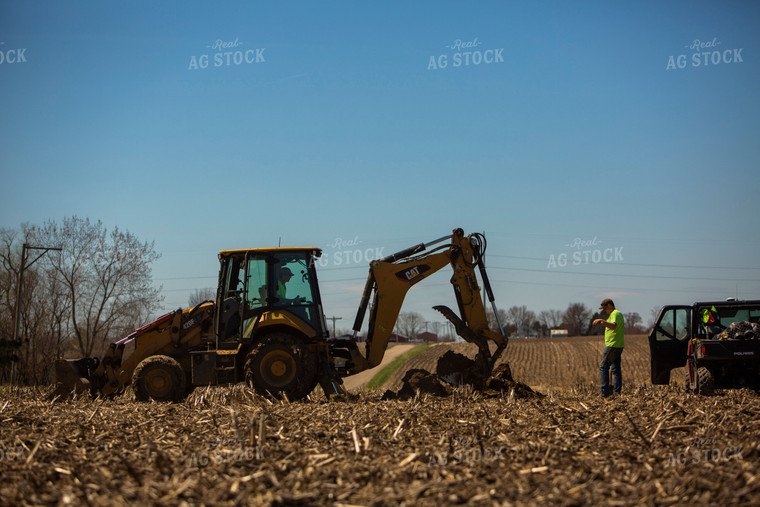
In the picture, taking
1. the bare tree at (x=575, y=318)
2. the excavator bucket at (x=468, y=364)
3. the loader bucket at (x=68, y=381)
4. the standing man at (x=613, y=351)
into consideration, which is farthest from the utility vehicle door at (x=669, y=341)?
the bare tree at (x=575, y=318)

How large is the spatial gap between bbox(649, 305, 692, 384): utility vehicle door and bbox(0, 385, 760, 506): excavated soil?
143 inches

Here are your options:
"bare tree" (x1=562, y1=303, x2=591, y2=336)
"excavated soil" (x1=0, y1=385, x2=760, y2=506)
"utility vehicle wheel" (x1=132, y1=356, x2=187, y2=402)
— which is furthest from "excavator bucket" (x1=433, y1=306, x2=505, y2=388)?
"bare tree" (x1=562, y1=303, x2=591, y2=336)

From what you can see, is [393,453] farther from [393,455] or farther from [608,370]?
[608,370]

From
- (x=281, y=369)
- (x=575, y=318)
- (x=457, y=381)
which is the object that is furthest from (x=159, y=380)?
(x=575, y=318)

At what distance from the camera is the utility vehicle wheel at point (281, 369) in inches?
446

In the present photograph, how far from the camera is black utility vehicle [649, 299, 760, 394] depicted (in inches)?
460

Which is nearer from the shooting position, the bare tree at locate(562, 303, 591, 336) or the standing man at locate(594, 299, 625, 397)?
the standing man at locate(594, 299, 625, 397)

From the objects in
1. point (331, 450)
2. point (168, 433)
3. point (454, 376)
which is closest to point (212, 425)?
point (168, 433)

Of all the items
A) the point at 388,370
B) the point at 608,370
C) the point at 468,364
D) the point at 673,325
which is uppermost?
the point at 673,325

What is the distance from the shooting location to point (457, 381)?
12.0 metres

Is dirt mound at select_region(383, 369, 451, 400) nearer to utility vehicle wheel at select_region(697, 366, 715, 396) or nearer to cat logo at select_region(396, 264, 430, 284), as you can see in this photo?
cat logo at select_region(396, 264, 430, 284)

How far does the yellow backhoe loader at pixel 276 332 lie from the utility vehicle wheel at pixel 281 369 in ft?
0.05

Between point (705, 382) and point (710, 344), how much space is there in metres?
0.65

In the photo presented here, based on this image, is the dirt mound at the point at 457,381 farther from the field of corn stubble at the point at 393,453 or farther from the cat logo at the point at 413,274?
the cat logo at the point at 413,274
